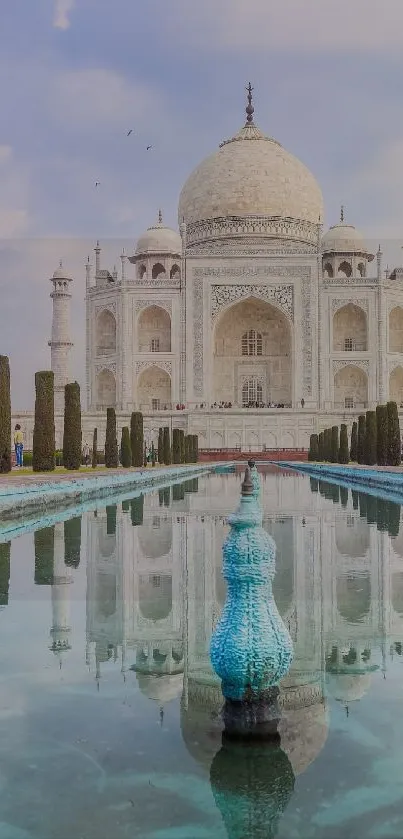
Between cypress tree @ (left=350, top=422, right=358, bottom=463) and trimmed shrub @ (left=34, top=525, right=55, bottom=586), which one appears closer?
trimmed shrub @ (left=34, top=525, right=55, bottom=586)

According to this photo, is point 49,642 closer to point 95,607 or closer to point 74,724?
point 95,607

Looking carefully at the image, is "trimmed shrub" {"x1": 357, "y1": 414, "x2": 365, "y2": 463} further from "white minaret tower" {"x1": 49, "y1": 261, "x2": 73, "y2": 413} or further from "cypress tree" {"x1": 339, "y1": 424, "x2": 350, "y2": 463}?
"white minaret tower" {"x1": 49, "y1": 261, "x2": 73, "y2": 413}

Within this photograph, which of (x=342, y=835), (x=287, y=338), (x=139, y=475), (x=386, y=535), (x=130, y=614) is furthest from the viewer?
(x=287, y=338)

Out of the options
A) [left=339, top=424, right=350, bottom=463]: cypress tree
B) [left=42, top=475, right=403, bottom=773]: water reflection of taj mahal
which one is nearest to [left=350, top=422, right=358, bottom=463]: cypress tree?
[left=339, top=424, right=350, bottom=463]: cypress tree

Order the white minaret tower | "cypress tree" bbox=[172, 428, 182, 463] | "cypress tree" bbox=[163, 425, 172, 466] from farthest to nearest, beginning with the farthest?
the white minaret tower → "cypress tree" bbox=[172, 428, 182, 463] → "cypress tree" bbox=[163, 425, 172, 466]

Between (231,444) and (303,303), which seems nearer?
(231,444)

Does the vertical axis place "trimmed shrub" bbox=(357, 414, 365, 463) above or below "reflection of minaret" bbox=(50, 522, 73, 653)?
above

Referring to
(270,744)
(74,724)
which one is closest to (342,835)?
(270,744)

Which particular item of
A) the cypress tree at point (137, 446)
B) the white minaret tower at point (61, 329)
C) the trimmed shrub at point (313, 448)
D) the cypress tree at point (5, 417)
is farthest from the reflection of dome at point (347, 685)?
the white minaret tower at point (61, 329)
